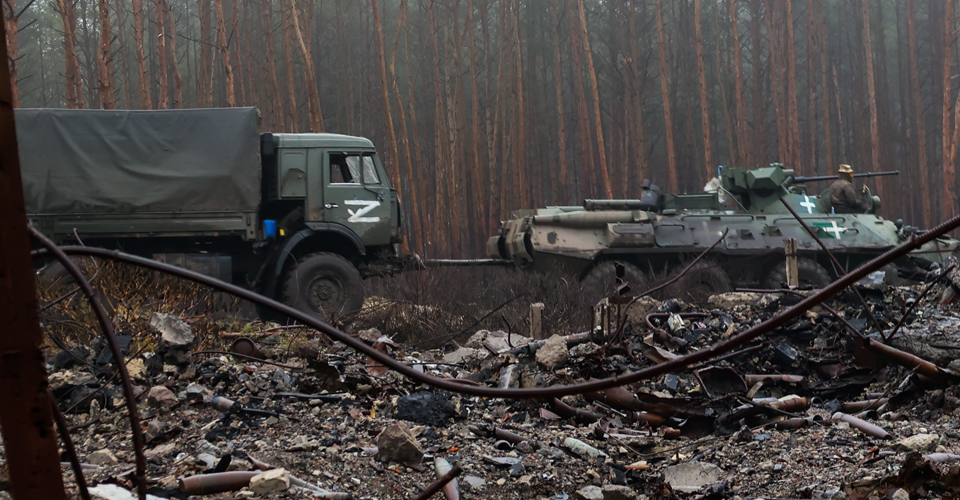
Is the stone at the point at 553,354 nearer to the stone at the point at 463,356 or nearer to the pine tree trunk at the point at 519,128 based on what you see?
the stone at the point at 463,356

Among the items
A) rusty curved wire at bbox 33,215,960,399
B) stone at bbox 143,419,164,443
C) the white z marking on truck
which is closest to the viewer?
rusty curved wire at bbox 33,215,960,399

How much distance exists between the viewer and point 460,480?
11.8 feet

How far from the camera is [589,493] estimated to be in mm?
3449

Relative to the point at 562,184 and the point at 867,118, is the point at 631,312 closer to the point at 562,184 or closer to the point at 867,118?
the point at 562,184

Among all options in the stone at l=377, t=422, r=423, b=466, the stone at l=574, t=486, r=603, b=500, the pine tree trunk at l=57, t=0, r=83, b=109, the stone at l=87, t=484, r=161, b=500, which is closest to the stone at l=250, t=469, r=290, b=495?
the stone at l=87, t=484, r=161, b=500

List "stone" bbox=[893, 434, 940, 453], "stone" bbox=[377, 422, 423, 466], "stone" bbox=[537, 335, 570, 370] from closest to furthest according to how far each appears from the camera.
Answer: "stone" bbox=[893, 434, 940, 453]
"stone" bbox=[377, 422, 423, 466]
"stone" bbox=[537, 335, 570, 370]

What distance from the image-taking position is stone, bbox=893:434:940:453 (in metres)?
3.50

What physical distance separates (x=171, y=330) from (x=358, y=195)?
5698 mm

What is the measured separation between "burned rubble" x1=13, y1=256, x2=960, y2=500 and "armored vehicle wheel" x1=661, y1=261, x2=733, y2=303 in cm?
429

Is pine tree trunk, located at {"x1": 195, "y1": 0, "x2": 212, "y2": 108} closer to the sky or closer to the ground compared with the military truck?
closer to the sky

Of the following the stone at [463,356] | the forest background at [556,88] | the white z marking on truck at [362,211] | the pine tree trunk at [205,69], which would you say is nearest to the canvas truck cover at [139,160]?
the white z marking on truck at [362,211]

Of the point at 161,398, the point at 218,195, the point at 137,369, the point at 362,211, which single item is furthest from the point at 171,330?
the point at 362,211

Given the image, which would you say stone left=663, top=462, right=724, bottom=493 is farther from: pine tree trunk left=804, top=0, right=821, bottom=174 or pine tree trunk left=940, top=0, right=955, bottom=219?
pine tree trunk left=804, top=0, right=821, bottom=174

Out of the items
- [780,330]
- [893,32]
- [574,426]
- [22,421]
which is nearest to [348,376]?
[574,426]
